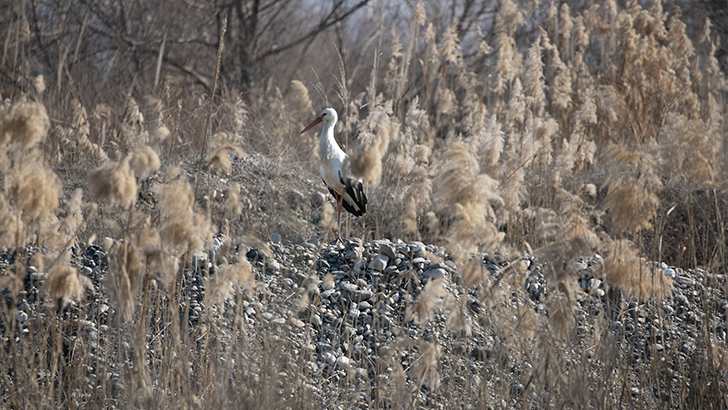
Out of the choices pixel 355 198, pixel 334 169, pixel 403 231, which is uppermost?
pixel 334 169

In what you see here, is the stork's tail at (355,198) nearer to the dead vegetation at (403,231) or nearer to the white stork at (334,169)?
the white stork at (334,169)

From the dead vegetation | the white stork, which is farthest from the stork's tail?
the dead vegetation

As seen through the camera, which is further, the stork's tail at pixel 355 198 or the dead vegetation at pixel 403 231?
the stork's tail at pixel 355 198

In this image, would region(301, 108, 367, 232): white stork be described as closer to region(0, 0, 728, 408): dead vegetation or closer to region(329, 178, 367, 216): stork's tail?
region(329, 178, 367, 216): stork's tail

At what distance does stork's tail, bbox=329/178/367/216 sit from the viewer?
432cm

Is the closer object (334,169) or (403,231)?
(403,231)

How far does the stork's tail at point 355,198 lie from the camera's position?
14.2 ft

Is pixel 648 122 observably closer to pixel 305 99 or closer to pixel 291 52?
pixel 305 99

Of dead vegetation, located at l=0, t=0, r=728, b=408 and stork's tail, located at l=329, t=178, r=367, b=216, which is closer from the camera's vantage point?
dead vegetation, located at l=0, t=0, r=728, b=408

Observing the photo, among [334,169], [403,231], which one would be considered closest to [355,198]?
[334,169]

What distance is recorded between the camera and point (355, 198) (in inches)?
175

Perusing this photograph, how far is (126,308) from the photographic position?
51.1 inches

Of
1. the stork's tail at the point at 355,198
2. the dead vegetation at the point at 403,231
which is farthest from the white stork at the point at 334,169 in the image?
the dead vegetation at the point at 403,231

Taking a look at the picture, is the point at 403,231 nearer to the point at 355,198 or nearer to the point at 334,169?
the point at 355,198
